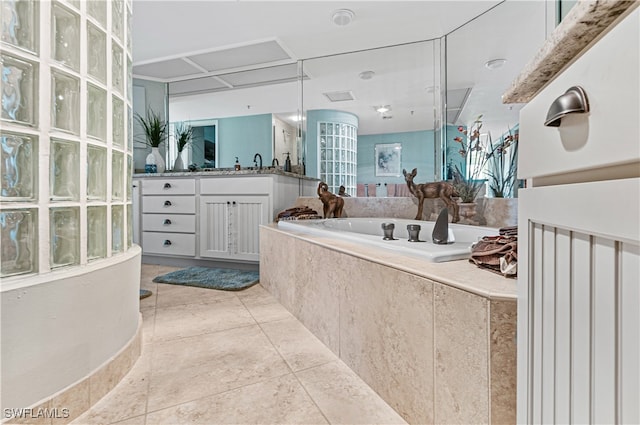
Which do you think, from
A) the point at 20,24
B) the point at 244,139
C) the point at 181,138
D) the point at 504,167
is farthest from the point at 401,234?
the point at 181,138

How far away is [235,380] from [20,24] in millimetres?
1293

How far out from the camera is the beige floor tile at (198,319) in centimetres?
166

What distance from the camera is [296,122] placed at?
3.61 m

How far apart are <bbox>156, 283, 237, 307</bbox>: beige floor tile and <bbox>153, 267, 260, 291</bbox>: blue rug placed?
7cm

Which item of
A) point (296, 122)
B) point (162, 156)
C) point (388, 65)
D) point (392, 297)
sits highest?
point (388, 65)

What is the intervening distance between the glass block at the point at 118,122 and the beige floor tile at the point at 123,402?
2.92 feet

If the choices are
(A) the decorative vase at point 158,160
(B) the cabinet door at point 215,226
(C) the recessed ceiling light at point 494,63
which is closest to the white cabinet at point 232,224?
(B) the cabinet door at point 215,226

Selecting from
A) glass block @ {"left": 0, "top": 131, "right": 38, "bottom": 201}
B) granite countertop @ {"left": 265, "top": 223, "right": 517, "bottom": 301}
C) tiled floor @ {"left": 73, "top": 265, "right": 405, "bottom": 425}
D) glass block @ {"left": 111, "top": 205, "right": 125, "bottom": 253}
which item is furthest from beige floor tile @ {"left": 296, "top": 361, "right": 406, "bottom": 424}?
glass block @ {"left": 0, "top": 131, "right": 38, "bottom": 201}

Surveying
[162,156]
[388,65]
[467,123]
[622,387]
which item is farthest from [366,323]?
[162,156]

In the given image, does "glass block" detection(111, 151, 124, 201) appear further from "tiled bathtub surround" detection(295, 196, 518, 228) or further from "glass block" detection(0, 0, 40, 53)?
"tiled bathtub surround" detection(295, 196, 518, 228)

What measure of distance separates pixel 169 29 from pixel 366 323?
9.64 feet

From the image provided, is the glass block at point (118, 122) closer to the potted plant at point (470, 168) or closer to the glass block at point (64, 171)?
the glass block at point (64, 171)

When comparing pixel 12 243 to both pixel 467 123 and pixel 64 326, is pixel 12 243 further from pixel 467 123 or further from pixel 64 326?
pixel 467 123

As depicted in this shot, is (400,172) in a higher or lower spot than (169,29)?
lower
